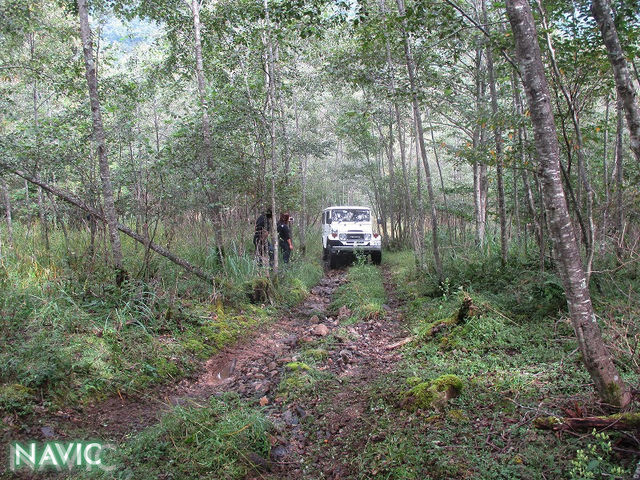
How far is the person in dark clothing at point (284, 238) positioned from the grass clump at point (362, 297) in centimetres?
176

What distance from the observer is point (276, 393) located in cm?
424

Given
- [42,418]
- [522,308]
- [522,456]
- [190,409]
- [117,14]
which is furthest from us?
[117,14]

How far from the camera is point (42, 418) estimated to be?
3.31 metres

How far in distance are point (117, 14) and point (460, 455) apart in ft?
29.4

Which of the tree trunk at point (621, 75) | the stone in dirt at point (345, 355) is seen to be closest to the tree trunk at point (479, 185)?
the stone in dirt at point (345, 355)

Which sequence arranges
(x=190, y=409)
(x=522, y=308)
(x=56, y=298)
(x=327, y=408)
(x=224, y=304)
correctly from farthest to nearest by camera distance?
(x=224, y=304) < (x=522, y=308) < (x=56, y=298) < (x=327, y=408) < (x=190, y=409)

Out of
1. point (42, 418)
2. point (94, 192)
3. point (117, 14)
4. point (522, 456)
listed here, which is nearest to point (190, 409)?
point (42, 418)

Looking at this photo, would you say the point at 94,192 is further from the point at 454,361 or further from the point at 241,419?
the point at 454,361

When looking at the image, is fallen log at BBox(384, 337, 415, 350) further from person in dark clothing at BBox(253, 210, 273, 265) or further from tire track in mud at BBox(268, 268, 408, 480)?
person in dark clothing at BBox(253, 210, 273, 265)

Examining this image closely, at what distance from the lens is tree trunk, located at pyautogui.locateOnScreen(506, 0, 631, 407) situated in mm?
2650

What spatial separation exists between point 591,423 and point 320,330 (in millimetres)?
3925

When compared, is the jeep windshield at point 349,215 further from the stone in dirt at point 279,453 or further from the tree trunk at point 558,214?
the tree trunk at point 558,214

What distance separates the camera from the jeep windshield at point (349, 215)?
13898 mm

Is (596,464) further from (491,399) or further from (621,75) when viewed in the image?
(621,75)
